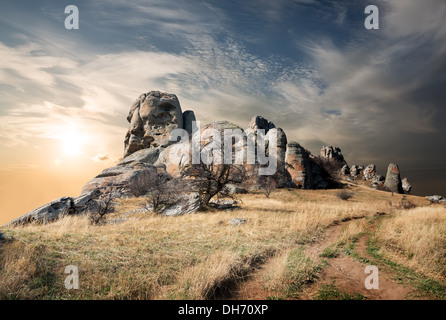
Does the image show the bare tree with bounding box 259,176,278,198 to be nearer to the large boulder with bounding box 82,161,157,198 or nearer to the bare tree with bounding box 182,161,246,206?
the bare tree with bounding box 182,161,246,206

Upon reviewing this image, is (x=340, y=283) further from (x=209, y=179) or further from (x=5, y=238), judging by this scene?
(x=209, y=179)

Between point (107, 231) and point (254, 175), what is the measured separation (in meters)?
24.0

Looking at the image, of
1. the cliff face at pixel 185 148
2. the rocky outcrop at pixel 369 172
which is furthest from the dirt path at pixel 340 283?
the rocky outcrop at pixel 369 172

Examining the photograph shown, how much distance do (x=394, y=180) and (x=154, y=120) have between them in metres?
52.1

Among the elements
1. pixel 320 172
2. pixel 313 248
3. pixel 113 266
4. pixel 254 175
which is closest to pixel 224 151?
pixel 254 175

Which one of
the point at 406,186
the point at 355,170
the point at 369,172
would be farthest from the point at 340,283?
the point at 355,170

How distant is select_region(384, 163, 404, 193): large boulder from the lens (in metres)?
42.0

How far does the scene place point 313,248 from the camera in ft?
29.1

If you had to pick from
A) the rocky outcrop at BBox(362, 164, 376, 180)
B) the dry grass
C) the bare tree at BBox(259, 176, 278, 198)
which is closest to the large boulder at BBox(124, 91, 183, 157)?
the bare tree at BBox(259, 176, 278, 198)

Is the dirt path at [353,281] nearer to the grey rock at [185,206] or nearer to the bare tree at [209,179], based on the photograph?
the grey rock at [185,206]

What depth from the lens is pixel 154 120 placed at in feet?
183

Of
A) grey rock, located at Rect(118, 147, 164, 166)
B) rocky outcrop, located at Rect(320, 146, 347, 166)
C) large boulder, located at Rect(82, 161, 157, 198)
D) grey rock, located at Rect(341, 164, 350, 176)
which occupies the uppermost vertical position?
rocky outcrop, located at Rect(320, 146, 347, 166)

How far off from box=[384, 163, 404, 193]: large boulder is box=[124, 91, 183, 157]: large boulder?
45076mm
